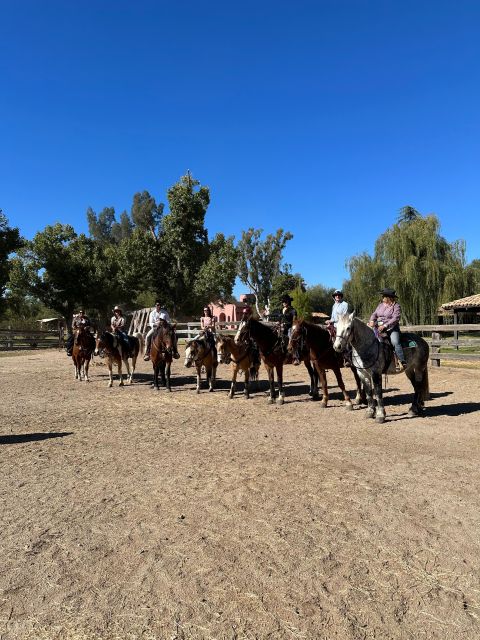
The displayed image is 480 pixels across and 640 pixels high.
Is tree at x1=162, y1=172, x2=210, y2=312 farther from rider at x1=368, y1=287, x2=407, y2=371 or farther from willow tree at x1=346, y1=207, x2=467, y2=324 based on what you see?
rider at x1=368, y1=287, x2=407, y2=371

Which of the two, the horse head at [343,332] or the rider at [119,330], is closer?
the horse head at [343,332]

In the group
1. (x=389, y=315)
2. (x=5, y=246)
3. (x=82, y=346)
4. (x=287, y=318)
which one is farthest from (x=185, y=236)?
(x=389, y=315)

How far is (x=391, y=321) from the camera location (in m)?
8.57

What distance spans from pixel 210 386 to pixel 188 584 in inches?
387

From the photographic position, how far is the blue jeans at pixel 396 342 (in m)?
8.53

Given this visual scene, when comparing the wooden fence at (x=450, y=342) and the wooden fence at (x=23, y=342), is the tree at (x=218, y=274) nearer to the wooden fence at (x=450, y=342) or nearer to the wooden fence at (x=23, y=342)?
the wooden fence at (x=23, y=342)

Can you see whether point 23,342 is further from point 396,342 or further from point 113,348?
point 396,342

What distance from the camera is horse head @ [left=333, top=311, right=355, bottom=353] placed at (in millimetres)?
8289

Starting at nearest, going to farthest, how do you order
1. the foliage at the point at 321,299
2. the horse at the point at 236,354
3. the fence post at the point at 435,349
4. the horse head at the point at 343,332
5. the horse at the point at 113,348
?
the horse head at the point at 343,332
the horse at the point at 236,354
the horse at the point at 113,348
the fence post at the point at 435,349
the foliage at the point at 321,299

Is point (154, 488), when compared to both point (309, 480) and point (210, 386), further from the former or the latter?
point (210, 386)

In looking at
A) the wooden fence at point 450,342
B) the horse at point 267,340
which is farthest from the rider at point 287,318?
the wooden fence at point 450,342

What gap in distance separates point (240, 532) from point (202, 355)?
8483mm

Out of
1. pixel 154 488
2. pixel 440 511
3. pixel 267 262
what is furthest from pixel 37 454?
pixel 267 262

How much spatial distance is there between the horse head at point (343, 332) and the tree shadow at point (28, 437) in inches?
210
